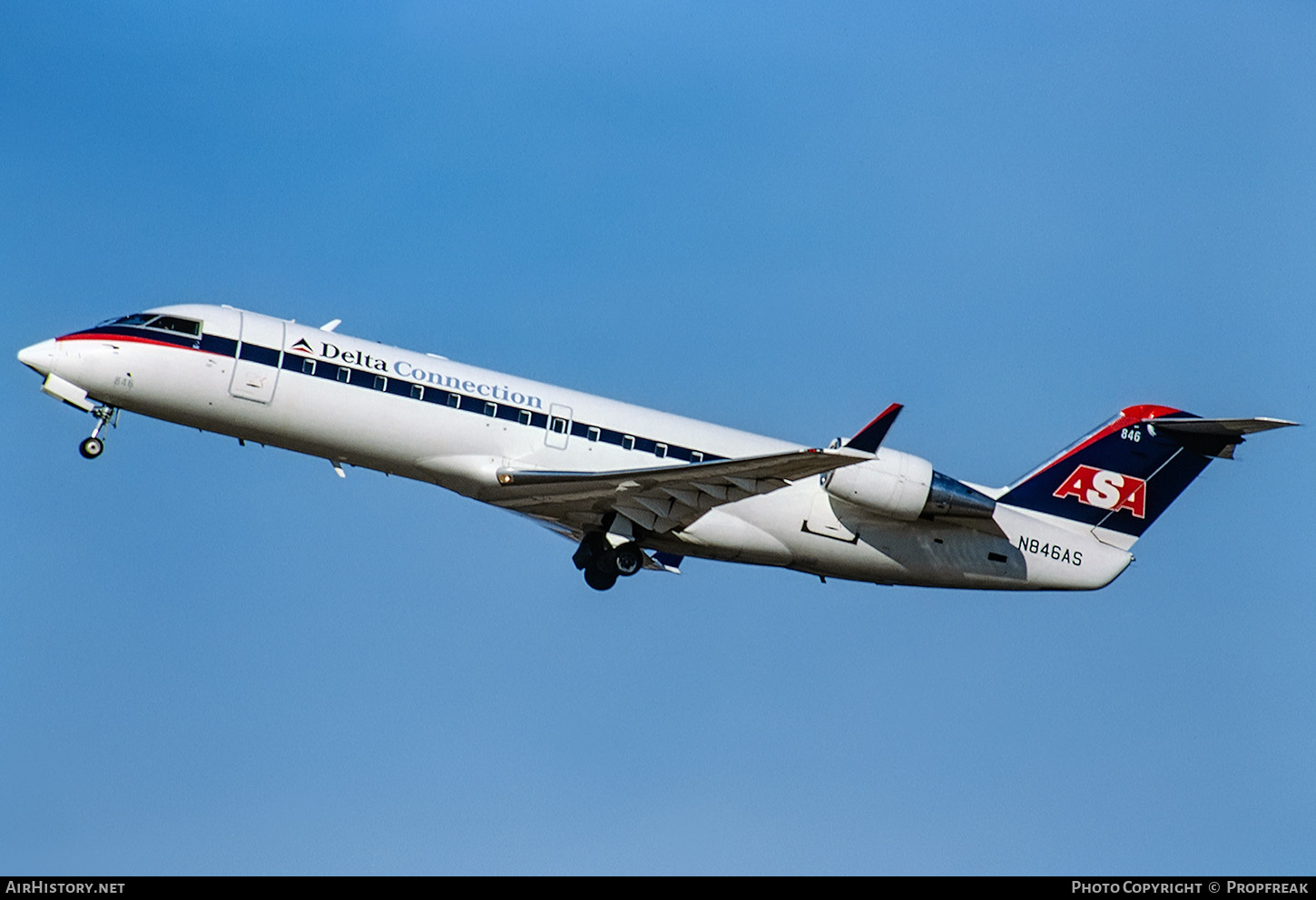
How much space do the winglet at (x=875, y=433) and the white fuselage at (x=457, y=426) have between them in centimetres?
236

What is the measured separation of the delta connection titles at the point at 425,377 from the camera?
78.1 feet

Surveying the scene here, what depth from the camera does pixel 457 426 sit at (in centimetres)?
2398

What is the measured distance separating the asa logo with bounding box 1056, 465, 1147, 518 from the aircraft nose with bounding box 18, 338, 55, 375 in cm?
1697

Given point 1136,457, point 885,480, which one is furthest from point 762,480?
point 1136,457

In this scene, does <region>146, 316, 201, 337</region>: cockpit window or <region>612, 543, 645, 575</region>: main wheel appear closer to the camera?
<region>146, 316, 201, 337</region>: cockpit window

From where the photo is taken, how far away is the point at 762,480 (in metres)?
23.6

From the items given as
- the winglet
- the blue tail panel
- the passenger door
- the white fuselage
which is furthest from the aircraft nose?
the blue tail panel

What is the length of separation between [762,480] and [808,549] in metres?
2.69

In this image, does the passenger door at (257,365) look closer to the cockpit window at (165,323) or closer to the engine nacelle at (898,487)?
the cockpit window at (165,323)

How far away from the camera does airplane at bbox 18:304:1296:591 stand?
77.2ft

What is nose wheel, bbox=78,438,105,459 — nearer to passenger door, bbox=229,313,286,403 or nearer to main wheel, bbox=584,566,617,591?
passenger door, bbox=229,313,286,403
